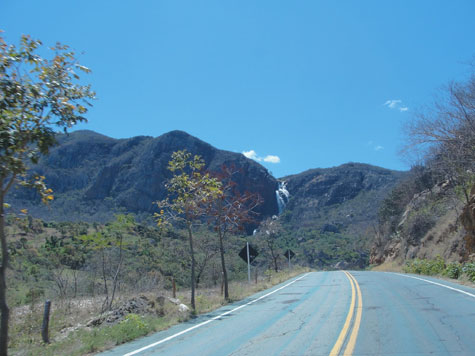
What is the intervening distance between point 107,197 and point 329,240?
150 feet

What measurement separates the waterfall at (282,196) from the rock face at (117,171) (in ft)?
25.8

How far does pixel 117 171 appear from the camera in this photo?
88.7 metres

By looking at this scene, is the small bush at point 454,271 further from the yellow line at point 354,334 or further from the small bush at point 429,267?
the yellow line at point 354,334

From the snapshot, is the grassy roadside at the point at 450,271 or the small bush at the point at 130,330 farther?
the grassy roadside at the point at 450,271

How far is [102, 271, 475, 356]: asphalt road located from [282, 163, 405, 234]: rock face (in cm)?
7688

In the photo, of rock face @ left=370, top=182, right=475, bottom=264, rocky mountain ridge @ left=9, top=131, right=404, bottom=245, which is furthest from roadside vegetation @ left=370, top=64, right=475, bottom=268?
rocky mountain ridge @ left=9, top=131, right=404, bottom=245

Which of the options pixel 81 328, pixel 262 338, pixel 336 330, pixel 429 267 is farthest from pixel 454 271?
pixel 81 328

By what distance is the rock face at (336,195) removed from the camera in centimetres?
9431

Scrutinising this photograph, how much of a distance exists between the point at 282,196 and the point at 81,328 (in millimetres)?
108973

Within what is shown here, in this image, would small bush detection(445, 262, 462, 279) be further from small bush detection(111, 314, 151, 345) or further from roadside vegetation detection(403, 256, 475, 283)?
small bush detection(111, 314, 151, 345)

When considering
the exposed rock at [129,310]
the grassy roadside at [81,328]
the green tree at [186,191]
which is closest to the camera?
the grassy roadside at [81,328]

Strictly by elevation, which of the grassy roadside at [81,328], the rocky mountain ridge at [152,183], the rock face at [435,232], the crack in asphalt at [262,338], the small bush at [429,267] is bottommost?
the grassy roadside at [81,328]

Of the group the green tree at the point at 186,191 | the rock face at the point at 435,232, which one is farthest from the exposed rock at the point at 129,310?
the rock face at the point at 435,232

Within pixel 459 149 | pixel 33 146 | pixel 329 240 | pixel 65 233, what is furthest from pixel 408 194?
pixel 33 146
